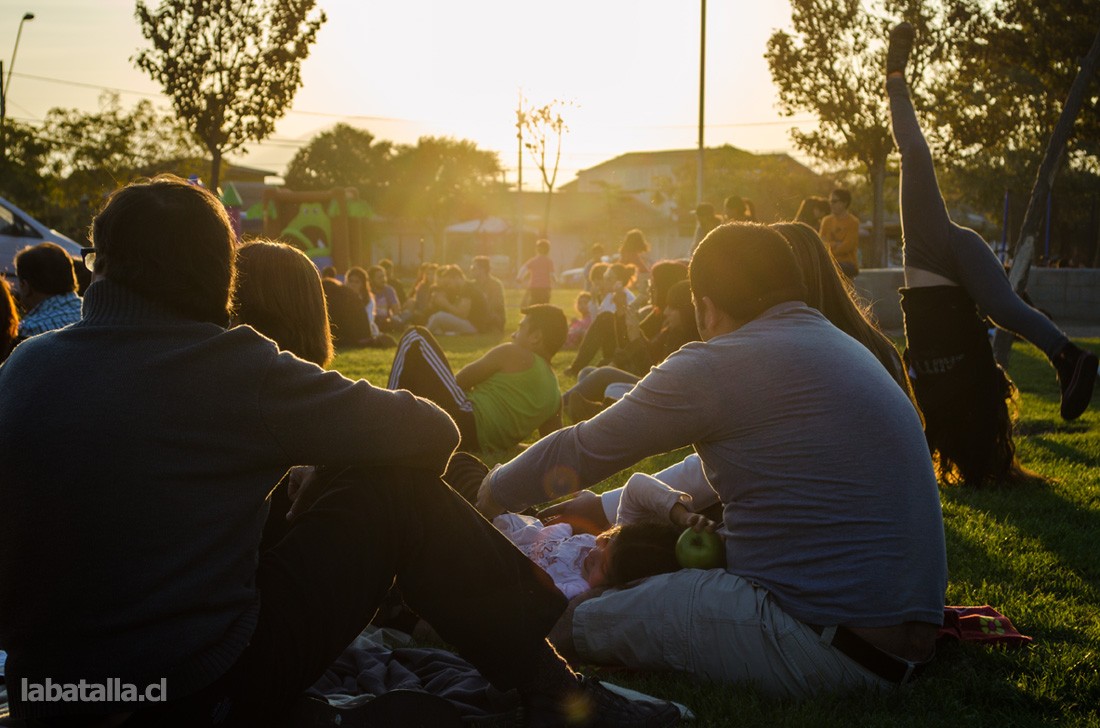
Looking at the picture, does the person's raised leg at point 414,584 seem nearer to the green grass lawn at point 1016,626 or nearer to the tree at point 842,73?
the green grass lawn at point 1016,626

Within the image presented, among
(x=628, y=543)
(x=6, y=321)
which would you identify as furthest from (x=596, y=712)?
(x=6, y=321)

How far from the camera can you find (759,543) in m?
3.30

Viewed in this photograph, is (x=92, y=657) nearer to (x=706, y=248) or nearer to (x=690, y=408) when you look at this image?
(x=690, y=408)

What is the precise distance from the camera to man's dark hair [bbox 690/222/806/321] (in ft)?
10.9

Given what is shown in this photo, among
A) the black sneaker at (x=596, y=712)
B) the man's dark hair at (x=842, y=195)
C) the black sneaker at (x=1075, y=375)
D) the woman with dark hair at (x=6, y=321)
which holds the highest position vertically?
the man's dark hair at (x=842, y=195)

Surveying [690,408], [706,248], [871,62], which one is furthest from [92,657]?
[871,62]

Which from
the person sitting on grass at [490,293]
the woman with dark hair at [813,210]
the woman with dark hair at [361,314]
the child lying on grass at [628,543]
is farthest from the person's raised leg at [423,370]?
the person sitting on grass at [490,293]

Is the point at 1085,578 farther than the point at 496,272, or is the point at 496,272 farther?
the point at 496,272

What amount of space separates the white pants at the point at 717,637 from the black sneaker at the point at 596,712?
310 millimetres

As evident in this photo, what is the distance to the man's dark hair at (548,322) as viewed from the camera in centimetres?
766

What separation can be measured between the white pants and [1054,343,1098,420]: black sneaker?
3.59 metres

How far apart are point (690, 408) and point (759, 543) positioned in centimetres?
50

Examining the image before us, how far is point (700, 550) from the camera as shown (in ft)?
11.9

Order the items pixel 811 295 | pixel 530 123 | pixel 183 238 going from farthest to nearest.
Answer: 1. pixel 530 123
2. pixel 811 295
3. pixel 183 238
